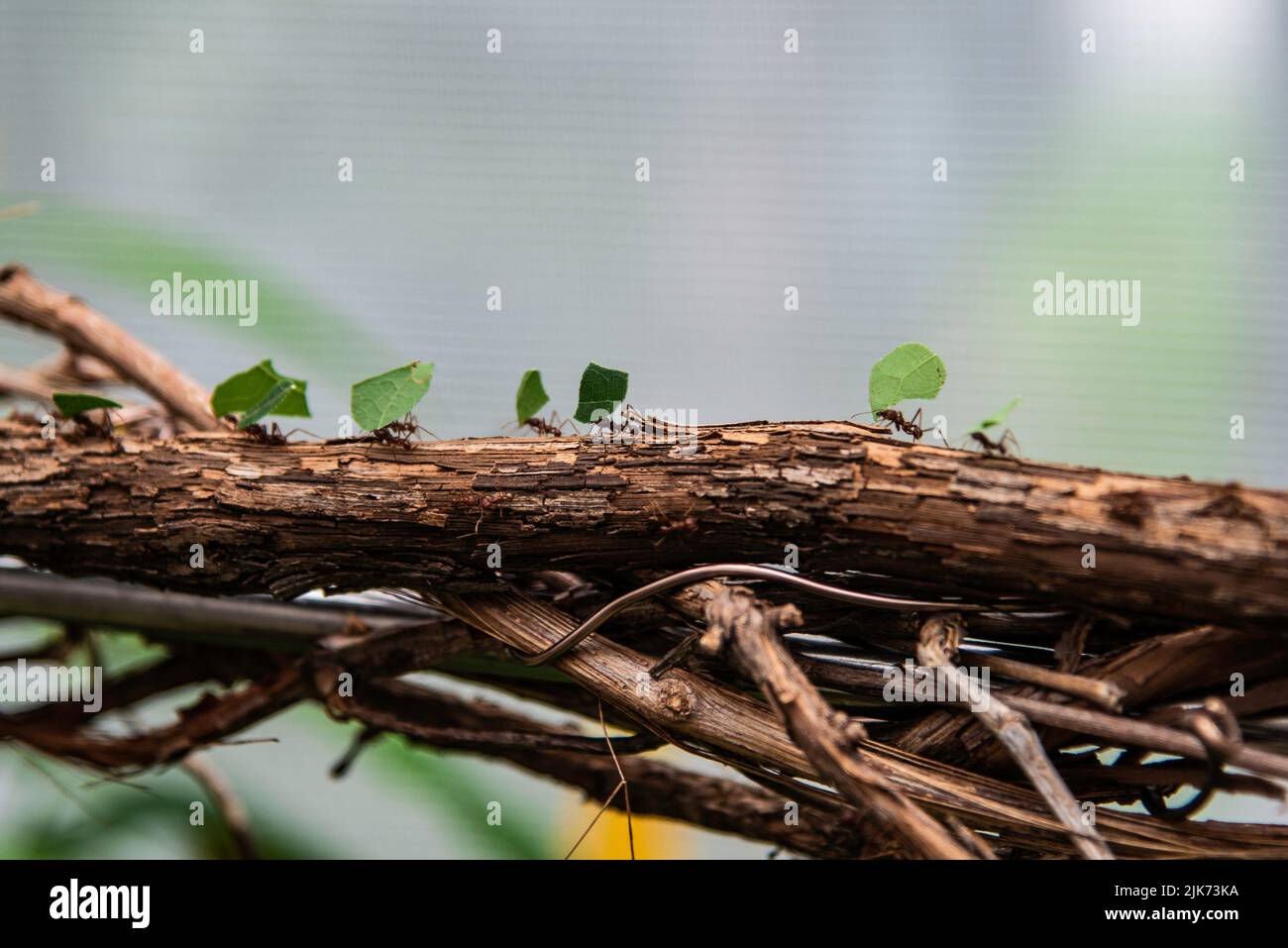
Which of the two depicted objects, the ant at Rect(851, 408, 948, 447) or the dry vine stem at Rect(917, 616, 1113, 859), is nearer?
the dry vine stem at Rect(917, 616, 1113, 859)

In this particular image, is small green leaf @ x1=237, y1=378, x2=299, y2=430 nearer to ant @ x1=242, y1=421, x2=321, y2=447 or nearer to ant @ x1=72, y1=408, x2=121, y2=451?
ant @ x1=242, y1=421, x2=321, y2=447

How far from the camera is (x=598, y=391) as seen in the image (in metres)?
0.56

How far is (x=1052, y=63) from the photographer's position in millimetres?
921

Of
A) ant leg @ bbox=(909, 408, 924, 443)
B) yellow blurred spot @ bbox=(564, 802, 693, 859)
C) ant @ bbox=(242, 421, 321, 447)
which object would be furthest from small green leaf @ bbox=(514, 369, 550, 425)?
yellow blurred spot @ bbox=(564, 802, 693, 859)

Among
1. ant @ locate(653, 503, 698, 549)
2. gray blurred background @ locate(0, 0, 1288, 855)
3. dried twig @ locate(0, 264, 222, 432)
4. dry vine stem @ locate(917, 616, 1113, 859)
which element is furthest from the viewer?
gray blurred background @ locate(0, 0, 1288, 855)

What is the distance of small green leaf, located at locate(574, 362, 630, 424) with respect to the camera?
1.81 ft

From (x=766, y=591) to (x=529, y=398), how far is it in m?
0.23

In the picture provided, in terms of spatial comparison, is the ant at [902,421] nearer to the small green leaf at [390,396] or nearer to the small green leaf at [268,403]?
the small green leaf at [390,396]

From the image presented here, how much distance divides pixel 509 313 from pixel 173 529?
468 millimetres

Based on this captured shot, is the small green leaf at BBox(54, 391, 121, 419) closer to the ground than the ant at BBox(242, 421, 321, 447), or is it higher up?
higher up

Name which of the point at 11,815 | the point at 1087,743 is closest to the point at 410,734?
the point at 1087,743

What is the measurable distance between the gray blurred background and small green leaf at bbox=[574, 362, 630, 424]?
12.6 inches

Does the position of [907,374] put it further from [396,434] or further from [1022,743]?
[396,434]

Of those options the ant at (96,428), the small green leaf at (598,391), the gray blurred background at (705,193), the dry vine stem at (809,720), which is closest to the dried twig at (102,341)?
the ant at (96,428)
